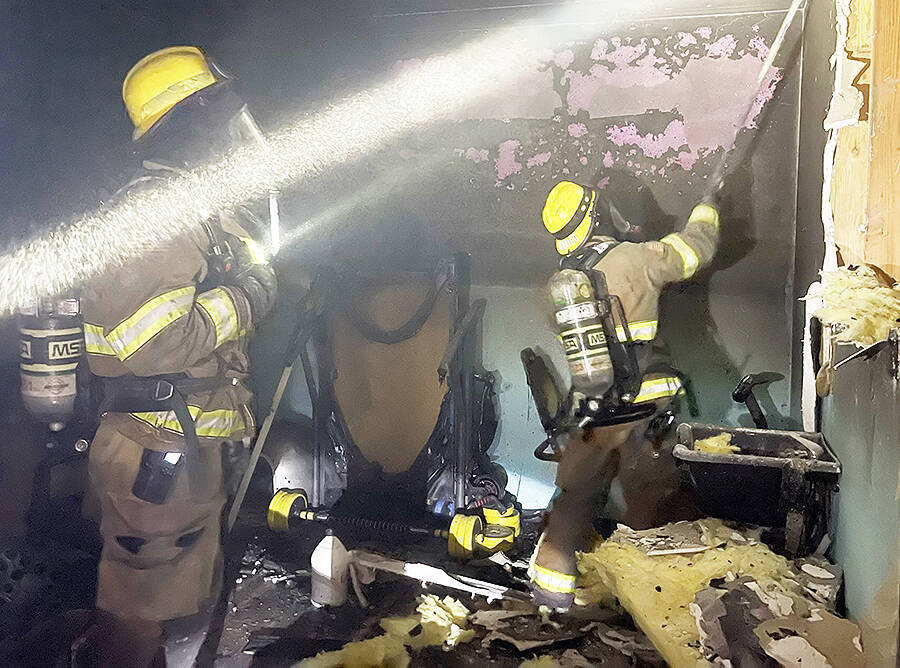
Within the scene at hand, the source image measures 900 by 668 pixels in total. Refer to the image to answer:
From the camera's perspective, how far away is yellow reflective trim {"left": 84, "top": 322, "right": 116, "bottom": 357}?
158 cm

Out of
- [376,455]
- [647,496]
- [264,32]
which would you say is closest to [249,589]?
[376,455]

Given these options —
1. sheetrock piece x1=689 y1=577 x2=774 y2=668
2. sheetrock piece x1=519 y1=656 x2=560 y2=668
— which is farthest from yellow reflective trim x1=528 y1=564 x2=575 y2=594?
sheetrock piece x1=689 y1=577 x2=774 y2=668

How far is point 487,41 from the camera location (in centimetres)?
162

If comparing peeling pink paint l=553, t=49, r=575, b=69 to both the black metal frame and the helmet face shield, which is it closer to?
the black metal frame

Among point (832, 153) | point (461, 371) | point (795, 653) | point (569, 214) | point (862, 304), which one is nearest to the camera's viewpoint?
point (862, 304)

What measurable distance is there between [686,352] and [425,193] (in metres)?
0.75

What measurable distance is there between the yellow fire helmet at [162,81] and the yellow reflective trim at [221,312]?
465 millimetres

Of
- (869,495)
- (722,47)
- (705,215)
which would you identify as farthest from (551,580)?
(722,47)

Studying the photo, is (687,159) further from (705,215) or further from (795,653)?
(795,653)

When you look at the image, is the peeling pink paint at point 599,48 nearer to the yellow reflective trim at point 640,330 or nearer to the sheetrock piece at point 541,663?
the yellow reflective trim at point 640,330

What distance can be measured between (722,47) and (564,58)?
1.16 ft

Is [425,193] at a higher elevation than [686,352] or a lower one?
higher

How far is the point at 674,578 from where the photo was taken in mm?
1349

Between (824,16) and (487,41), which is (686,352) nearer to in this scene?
(824,16)
